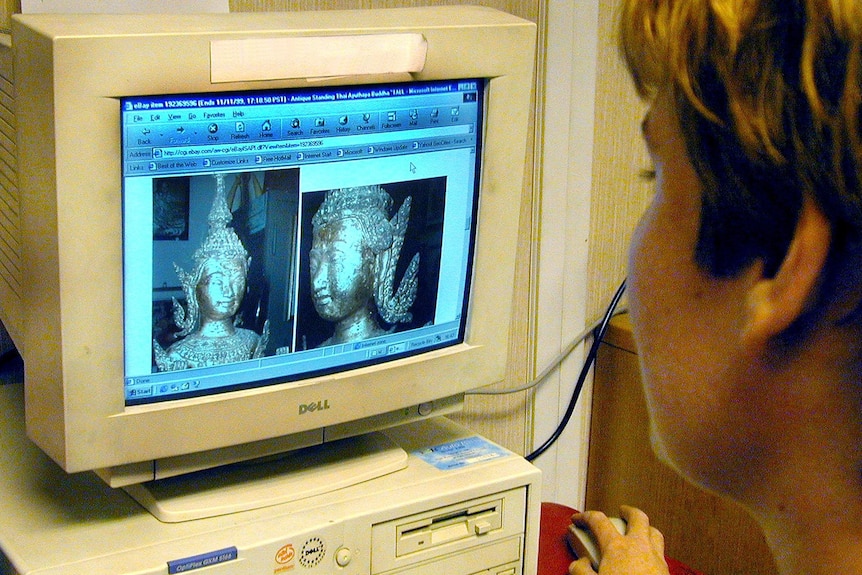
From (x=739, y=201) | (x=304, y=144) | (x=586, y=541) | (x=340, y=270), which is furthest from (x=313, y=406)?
(x=739, y=201)

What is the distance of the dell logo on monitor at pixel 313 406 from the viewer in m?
0.92

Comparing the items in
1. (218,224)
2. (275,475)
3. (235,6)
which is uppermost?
(235,6)

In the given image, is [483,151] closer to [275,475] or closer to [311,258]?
[311,258]

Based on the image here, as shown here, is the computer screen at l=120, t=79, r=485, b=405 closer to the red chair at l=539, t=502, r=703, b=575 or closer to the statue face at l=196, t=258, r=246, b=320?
the statue face at l=196, t=258, r=246, b=320

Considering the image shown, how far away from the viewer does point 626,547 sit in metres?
1.07

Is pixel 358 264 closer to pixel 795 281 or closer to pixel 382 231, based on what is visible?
pixel 382 231

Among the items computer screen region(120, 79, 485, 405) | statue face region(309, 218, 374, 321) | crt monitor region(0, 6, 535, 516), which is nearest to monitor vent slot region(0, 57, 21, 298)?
crt monitor region(0, 6, 535, 516)

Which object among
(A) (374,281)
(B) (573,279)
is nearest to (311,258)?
(A) (374,281)

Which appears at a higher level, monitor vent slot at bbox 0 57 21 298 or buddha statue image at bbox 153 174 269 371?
monitor vent slot at bbox 0 57 21 298

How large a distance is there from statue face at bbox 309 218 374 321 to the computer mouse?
0.38 meters

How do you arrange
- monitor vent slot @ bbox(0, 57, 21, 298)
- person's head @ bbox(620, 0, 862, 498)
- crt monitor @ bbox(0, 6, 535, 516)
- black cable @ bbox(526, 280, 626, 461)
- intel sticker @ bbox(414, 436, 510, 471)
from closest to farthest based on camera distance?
person's head @ bbox(620, 0, 862, 498) → crt monitor @ bbox(0, 6, 535, 516) → monitor vent slot @ bbox(0, 57, 21, 298) → intel sticker @ bbox(414, 436, 510, 471) → black cable @ bbox(526, 280, 626, 461)

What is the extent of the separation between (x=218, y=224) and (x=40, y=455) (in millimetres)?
328

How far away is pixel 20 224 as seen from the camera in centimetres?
85

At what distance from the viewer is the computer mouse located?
3.55ft
